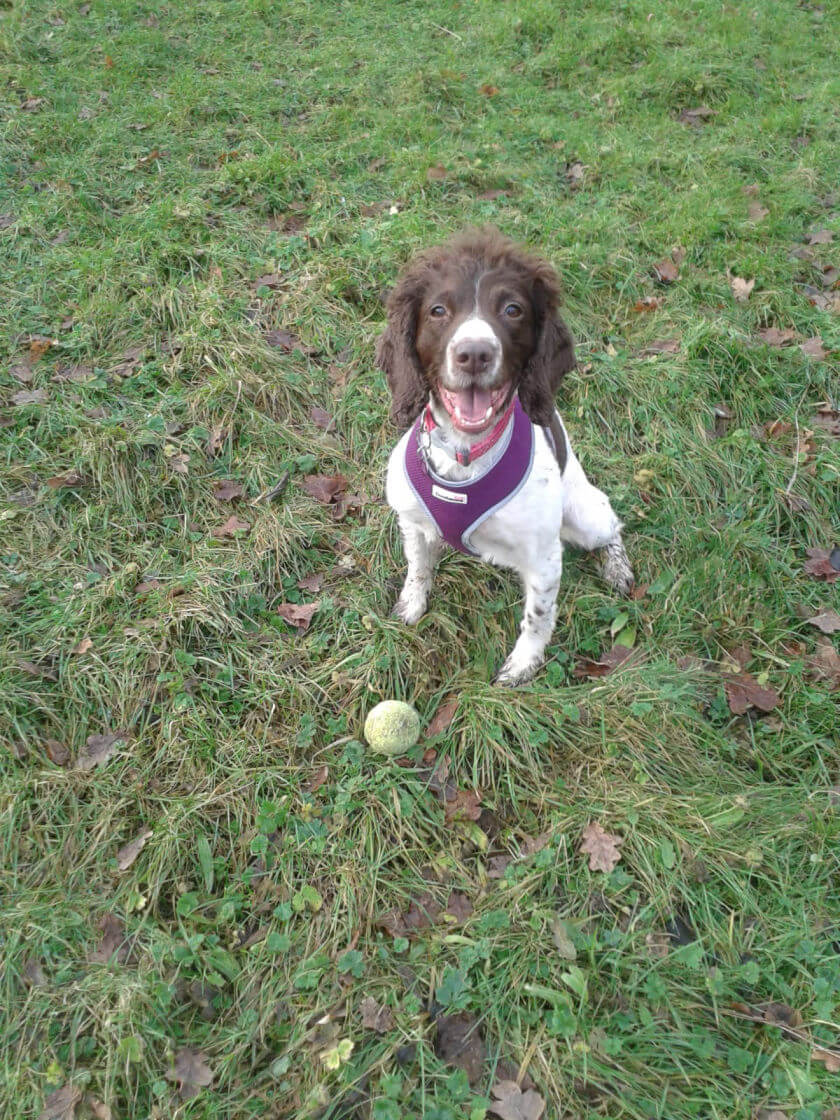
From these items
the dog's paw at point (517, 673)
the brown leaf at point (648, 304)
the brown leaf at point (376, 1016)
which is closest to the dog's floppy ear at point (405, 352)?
the dog's paw at point (517, 673)

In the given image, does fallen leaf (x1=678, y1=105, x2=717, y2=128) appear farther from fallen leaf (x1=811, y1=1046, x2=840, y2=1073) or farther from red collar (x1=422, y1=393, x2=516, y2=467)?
fallen leaf (x1=811, y1=1046, x2=840, y2=1073)

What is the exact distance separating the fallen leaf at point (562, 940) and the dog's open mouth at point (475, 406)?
157cm

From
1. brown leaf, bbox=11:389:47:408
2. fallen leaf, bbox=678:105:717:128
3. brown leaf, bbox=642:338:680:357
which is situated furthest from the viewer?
fallen leaf, bbox=678:105:717:128

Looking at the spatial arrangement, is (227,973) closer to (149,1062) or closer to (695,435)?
(149,1062)

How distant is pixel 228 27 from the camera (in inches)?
264

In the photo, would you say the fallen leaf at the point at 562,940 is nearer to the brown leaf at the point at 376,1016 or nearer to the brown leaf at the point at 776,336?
the brown leaf at the point at 376,1016

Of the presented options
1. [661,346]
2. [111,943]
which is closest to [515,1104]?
[111,943]

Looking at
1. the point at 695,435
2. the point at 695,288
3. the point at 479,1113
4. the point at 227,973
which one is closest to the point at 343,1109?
the point at 479,1113

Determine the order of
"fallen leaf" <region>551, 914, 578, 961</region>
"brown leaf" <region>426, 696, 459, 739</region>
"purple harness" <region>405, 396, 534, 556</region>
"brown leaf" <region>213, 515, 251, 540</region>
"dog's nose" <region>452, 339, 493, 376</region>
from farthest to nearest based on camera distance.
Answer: "brown leaf" <region>213, 515, 251, 540</region> → "brown leaf" <region>426, 696, 459, 739</region> → "purple harness" <region>405, 396, 534, 556</region> → "dog's nose" <region>452, 339, 493, 376</region> → "fallen leaf" <region>551, 914, 578, 961</region>

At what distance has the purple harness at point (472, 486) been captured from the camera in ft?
8.66

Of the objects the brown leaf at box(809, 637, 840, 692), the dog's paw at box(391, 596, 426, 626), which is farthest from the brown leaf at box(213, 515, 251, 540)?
the brown leaf at box(809, 637, 840, 692)

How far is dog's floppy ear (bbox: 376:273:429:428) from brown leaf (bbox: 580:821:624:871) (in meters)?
1.54

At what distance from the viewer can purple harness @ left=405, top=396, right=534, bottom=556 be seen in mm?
2641

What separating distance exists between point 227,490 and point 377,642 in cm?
115
